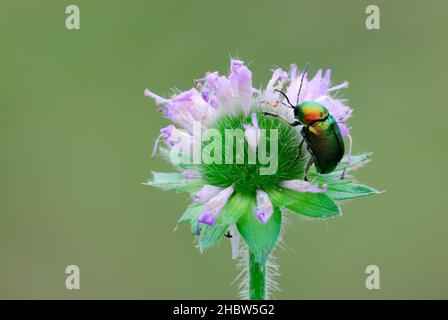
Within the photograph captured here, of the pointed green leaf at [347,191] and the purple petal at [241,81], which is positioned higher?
the purple petal at [241,81]

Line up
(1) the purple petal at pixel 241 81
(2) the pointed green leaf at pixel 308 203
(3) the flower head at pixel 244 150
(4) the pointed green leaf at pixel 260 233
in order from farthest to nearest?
(1) the purple petal at pixel 241 81, (3) the flower head at pixel 244 150, (2) the pointed green leaf at pixel 308 203, (4) the pointed green leaf at pixel 260 233

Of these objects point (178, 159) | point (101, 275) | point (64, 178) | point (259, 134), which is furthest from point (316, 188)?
point (64, 178)

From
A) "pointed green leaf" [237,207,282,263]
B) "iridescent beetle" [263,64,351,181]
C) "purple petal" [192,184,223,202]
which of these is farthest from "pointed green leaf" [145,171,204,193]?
"iridescent beetle" [263,64,351,181]

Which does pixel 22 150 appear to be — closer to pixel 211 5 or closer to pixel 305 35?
pixel 211 5

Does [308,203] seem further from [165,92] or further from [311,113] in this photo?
[165,92]

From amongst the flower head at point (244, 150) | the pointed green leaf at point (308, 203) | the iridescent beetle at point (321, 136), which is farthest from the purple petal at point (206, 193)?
the iridescent beetle at point (321, 136)

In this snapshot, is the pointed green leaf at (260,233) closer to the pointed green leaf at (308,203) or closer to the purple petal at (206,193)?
the pointed green leaf at (308,203)
